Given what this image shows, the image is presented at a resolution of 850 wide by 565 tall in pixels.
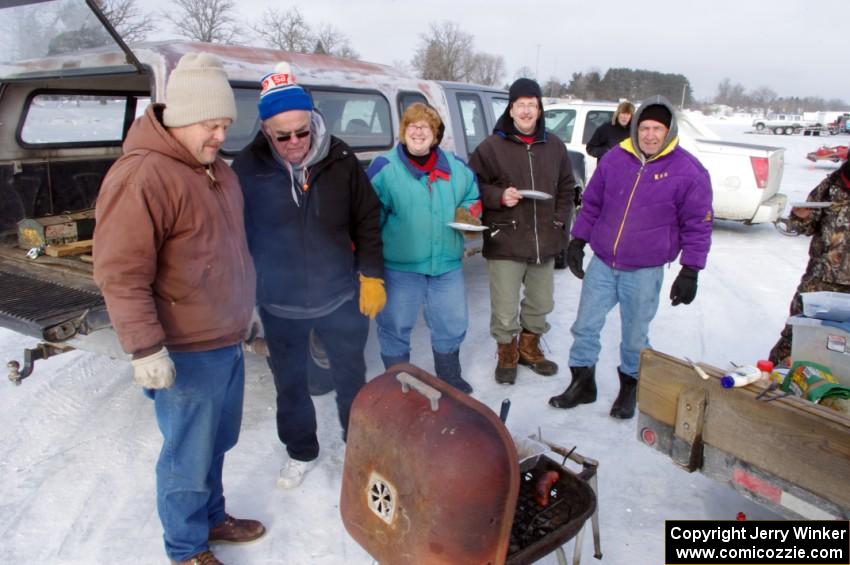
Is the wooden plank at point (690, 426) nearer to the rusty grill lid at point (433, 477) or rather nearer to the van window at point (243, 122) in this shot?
the rusty grill lid at point (433, 477)

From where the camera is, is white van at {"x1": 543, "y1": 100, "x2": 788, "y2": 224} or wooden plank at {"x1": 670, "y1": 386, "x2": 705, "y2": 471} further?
white van at {"x1": 543, "y1": 100, "x2": 788, "y2": 224}

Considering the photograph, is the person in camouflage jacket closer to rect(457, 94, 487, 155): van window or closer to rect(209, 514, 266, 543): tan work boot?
rect(209, 514, 266, 543): tan work boot

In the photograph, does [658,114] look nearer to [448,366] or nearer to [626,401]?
[626,401]

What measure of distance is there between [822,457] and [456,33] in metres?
62.2

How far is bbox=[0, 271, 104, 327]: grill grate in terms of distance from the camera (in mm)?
2951

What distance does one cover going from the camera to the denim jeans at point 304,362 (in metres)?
2.94

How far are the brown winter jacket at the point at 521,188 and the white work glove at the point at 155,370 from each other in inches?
93.6

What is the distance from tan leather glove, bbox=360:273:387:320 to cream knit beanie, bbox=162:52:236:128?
1156 mm

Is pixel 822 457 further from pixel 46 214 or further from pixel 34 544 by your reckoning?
pixel 46 214

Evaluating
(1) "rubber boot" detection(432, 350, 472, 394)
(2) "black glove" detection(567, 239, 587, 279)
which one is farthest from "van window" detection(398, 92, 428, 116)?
(1) "rubber boot" detection(432, 350, 472, 394)

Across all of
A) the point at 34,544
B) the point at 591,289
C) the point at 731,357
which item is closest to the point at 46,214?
the point at 34,544

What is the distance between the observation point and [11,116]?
4.47 meters

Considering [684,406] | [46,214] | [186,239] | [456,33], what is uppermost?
[456,33]

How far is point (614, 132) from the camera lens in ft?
24.1
